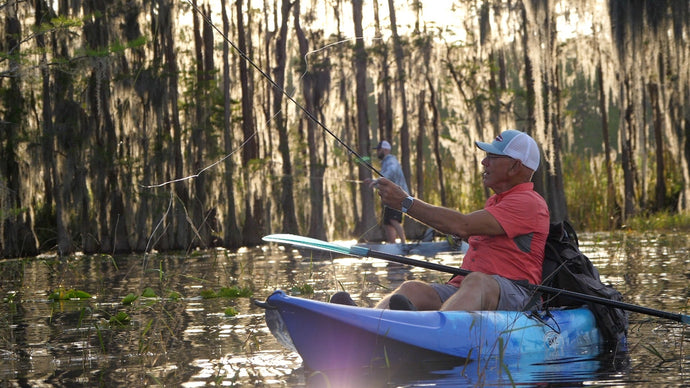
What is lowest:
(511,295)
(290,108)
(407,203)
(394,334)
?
(394,334)

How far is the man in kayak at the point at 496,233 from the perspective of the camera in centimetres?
537

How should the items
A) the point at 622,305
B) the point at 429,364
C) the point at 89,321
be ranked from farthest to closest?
the point at 89,321, the point at 622,305, the point at 429,364

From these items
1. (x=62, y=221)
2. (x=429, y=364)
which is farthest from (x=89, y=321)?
(x=62, y=221)

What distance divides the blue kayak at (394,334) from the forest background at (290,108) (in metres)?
10.7

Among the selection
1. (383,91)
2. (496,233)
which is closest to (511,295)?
(496,233)

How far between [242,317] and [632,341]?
2812 mm

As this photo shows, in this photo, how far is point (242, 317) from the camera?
7.54 m

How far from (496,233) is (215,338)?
1928 mm

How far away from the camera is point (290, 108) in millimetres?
24203

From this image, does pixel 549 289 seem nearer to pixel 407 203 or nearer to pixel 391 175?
pixel 407 203

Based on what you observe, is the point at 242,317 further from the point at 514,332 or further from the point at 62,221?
the point at 62,221

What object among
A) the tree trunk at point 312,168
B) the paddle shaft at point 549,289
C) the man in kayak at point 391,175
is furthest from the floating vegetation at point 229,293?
the tree trunk at point 312,168

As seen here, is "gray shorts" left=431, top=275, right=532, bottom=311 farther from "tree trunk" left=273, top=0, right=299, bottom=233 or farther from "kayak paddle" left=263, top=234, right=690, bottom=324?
"tree trunk" left=273, top=0, right=299, bottom=233

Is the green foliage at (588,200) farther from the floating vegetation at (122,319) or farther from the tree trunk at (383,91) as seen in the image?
the floating vegetation at (122,319)
